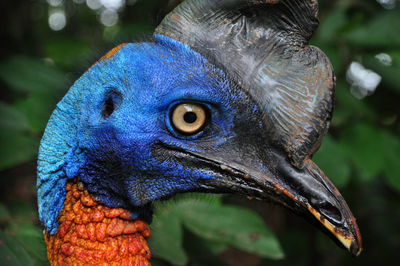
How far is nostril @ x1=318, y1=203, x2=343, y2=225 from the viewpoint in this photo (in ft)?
3.62

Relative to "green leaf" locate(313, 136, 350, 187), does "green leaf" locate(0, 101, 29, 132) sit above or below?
above

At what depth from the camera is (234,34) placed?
4.29ft

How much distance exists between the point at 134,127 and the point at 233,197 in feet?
5.30

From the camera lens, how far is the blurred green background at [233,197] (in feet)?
5.85

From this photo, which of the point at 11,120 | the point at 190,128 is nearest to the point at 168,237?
the point at 190,128

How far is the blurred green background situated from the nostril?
53 centimetres

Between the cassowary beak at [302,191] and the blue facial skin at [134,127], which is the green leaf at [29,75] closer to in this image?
the blue facial skin at [134,127]

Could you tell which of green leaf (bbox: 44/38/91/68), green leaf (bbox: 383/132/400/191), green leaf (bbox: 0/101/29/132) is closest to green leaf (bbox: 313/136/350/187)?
green leaf (bbox: 383/132/400/191)

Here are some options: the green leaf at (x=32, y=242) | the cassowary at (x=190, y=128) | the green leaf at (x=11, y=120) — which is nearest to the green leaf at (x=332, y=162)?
the cassowary at (x=190, y=128)

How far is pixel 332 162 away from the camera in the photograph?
2.14 meters

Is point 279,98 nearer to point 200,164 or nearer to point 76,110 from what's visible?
point 200,164

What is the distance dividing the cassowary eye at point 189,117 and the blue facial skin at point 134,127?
0.05ft

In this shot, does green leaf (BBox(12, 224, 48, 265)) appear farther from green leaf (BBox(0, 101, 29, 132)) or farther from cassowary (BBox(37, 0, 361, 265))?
green leaf (BBox(0, 101, 29, 132))

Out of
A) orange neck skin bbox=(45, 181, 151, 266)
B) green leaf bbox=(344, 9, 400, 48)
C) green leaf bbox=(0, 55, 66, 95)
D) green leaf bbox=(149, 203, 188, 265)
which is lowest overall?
green leaf bbox=(149, 203, 188, 265)
